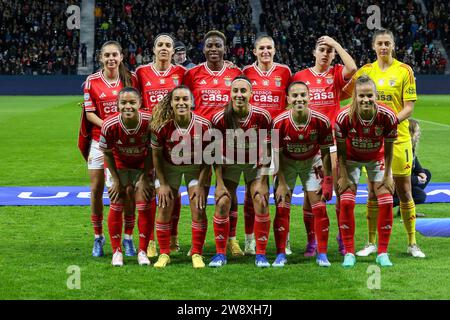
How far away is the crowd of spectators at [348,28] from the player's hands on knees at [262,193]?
26.0m

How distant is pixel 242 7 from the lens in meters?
37.4

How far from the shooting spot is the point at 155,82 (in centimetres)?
788

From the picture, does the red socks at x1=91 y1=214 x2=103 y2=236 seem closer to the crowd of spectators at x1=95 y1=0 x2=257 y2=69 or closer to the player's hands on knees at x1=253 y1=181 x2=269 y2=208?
the player's hands on knees at x1=253 y1=181 x2=269 y2=208

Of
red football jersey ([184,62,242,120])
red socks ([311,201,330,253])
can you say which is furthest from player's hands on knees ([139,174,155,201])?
red socks ([311,201,330,253])

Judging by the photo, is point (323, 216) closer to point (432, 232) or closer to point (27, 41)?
point (432, 232)

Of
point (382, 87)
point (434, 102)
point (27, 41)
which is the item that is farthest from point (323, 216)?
point (27, 41)

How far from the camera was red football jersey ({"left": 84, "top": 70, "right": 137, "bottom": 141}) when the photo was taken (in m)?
7.76

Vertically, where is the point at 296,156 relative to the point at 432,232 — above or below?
above

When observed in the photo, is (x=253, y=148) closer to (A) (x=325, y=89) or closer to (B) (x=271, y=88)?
(B) (x=271, y=88)

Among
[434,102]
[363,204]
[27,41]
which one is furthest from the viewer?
[27,41]

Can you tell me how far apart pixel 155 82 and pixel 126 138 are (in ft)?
2.75

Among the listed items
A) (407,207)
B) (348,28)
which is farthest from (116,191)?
(348,28)

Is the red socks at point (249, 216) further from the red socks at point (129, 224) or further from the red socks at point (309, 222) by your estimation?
the red socks at point (129, 224)
